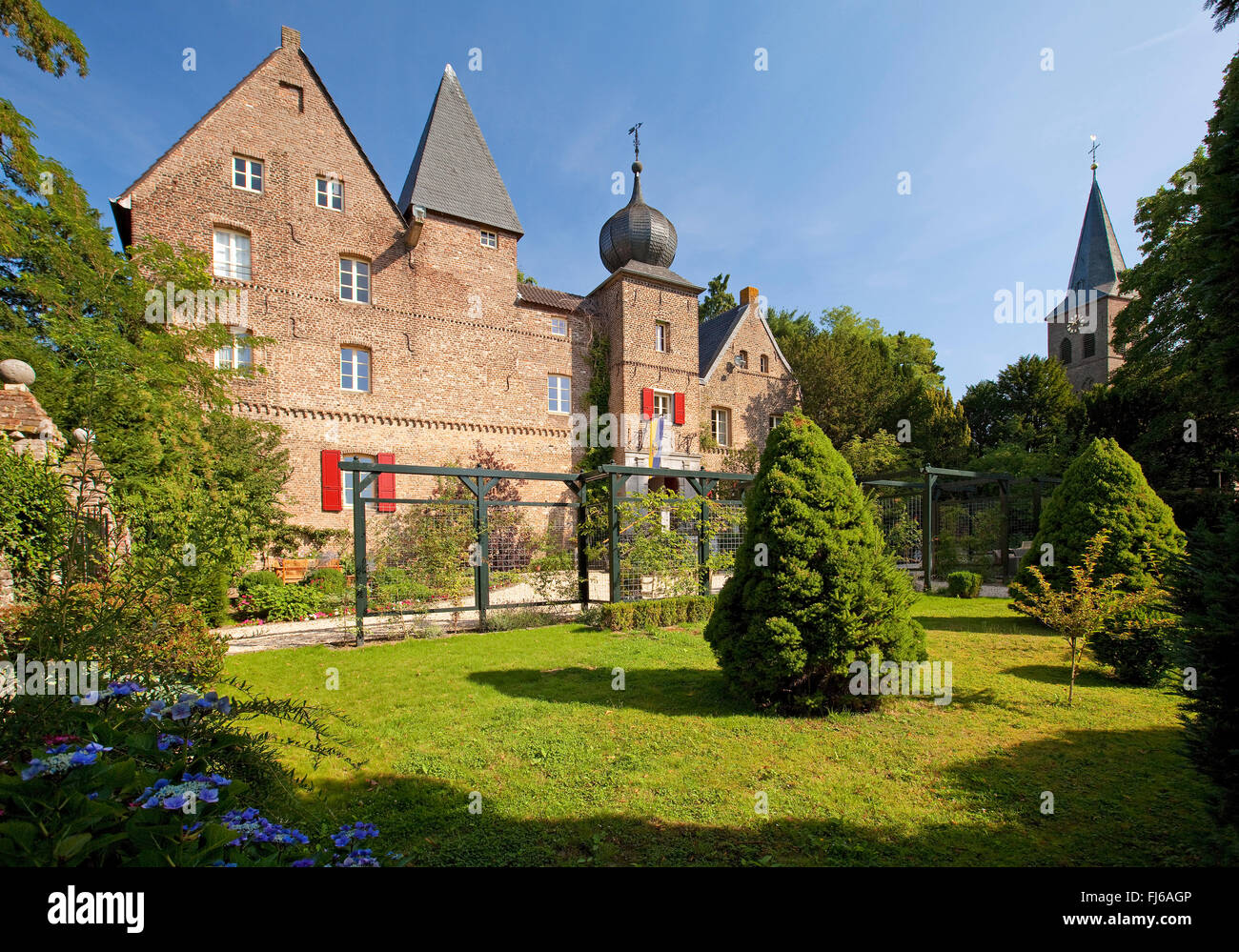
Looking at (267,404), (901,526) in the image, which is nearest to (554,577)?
(901,526)

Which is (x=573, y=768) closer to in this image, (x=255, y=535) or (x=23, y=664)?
(x=23, y=664)

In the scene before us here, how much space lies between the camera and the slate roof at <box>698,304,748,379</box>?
25.2 m

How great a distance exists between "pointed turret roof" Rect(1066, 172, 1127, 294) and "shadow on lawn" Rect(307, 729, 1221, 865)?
4331 cm

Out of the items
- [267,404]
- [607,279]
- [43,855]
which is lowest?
[43,855]

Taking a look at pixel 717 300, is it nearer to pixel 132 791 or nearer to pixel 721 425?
pixel 721 425

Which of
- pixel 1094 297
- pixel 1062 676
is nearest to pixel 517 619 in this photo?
pixel 1062 676

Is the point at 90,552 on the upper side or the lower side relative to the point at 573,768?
upper

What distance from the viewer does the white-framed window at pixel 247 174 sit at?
636 inches

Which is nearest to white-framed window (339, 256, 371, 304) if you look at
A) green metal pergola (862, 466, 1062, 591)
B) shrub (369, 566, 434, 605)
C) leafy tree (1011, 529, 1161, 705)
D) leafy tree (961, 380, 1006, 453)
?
shrub (369, 566, 434, 605)

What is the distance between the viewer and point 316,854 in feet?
5.61

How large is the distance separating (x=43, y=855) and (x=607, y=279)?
23.0 meters

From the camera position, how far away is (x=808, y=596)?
5008 mm
